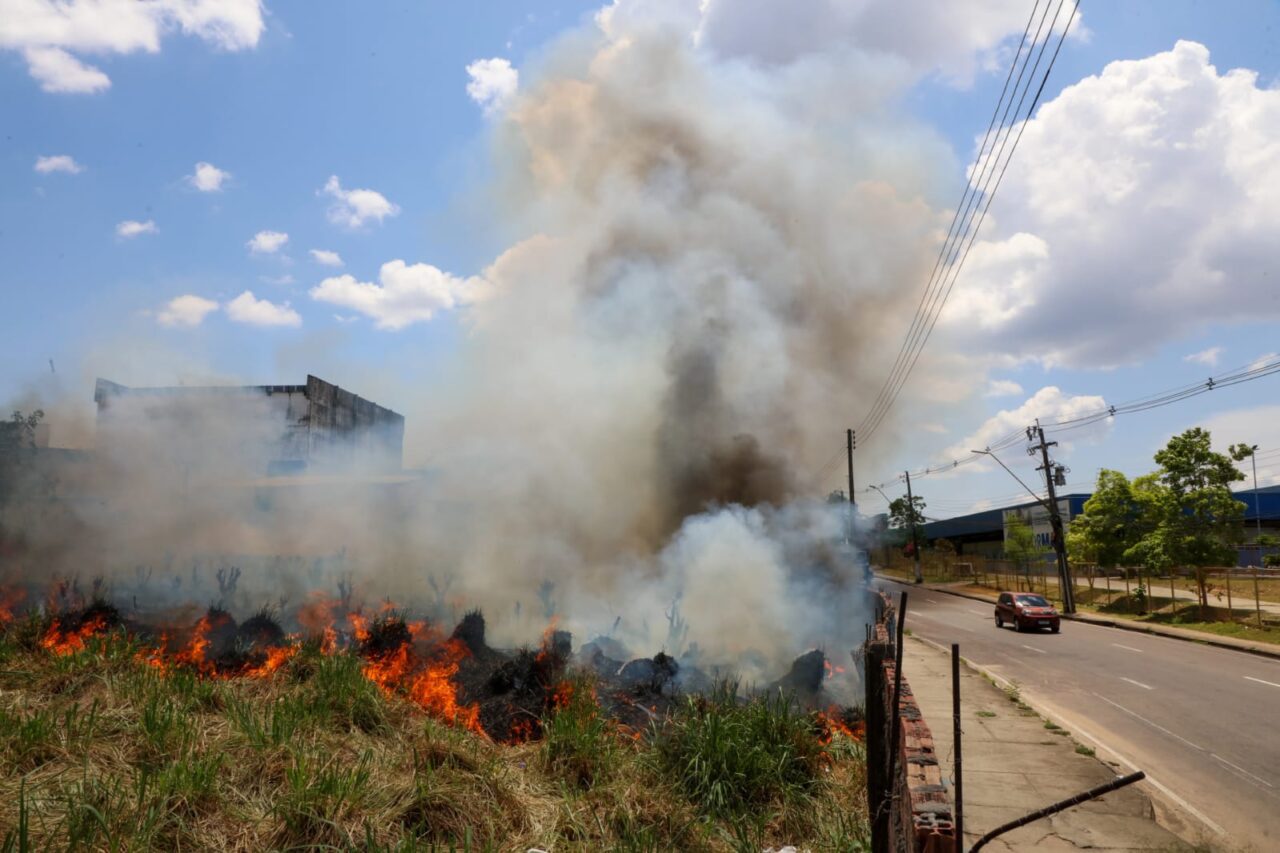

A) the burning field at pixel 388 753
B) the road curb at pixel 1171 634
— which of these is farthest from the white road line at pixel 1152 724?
the road curb at pixel 1171 634

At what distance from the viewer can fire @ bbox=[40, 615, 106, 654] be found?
26.2ft

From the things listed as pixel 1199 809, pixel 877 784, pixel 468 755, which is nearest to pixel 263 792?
pixel 468 755

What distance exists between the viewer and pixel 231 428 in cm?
2019

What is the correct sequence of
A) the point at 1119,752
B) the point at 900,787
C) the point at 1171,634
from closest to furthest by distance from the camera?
1. the point at 900,787
2. the point at 1119,752
3. the point at 1171,634

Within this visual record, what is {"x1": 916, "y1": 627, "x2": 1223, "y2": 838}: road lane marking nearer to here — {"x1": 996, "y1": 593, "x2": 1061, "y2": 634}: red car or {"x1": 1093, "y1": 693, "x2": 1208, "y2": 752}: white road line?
{"x1": 1093, "y1": 693, "x2": 1208, "y2": 752}: white road line

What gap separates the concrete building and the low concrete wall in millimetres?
18179

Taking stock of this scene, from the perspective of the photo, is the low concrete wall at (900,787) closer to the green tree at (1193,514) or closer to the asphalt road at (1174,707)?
the asphalt road at (1174,707)

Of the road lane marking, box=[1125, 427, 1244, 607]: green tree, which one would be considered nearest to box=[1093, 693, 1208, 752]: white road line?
the road lane marking

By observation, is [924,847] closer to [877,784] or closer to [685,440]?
[877,784]

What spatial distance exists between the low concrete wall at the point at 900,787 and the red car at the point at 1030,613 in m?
20.5

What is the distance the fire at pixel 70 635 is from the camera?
7977mm

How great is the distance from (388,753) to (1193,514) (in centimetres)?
2868

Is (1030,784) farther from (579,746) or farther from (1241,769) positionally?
(579,746)

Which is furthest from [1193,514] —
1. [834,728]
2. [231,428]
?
[231,428]
